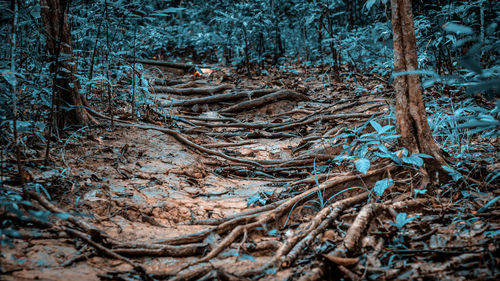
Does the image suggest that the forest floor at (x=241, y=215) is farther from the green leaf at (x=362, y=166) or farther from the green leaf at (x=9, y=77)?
the green leaf at (x=9, y=77)

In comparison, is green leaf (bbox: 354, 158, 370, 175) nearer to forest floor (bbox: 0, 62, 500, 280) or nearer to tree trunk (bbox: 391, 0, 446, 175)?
forest floor (bbox: 0, 62, 500, 280)

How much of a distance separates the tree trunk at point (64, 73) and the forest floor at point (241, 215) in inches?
8.1

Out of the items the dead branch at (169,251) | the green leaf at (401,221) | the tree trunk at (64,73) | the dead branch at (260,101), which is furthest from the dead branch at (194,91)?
the green leaf at (401,221)

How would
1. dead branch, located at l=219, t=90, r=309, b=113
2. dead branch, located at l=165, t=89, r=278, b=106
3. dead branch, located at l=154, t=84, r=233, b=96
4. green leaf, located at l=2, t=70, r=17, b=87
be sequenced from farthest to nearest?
dead branch, located at l=154, t=84, r=233, b=96 < dead branch, located at l=165, t=89, r=278, b=106 < dead branch, located at l=219, t=90, r=309, b=113 < green leaf, located at l=2, t=70, r=17, b=87

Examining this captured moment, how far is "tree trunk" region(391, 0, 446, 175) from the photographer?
7.70ft

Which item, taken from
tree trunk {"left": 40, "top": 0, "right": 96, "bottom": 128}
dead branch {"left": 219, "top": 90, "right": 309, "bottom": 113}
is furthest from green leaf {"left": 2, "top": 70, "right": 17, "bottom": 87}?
dead branch {"left": 219, "top": 90, "right": 309, "bottom": 113}

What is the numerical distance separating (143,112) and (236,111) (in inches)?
85.5

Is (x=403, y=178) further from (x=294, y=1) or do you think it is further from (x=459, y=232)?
(x=294, y=1)

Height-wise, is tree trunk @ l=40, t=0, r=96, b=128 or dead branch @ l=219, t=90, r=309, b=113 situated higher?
tree trunk @ l=40, t=0, r=96, b=128

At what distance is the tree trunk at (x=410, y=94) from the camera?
2346mm

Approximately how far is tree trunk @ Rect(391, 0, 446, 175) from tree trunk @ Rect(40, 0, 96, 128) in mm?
2896

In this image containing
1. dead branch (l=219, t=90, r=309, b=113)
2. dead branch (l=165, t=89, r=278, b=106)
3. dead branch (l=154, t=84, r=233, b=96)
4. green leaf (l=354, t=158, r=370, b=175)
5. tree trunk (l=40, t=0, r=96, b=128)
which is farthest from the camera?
dead branch (l=154, t=84, r=233, b=96)

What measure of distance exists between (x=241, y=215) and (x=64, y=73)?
2442 mm

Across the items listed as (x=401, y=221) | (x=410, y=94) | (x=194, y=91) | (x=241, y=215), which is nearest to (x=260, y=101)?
(x=194, y=91)
